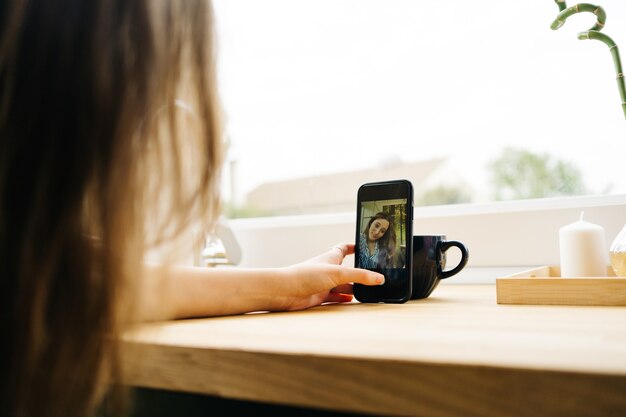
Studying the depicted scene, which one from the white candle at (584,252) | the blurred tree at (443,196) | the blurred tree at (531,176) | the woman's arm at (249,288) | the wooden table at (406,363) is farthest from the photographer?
the blurred tree at (443,196)

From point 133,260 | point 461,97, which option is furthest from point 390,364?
point 461,97

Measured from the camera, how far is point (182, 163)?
1.41 ft

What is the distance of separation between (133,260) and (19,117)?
5.0 inches

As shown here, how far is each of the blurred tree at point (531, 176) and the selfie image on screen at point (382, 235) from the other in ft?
2.01

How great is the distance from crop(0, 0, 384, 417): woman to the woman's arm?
216 millimetres

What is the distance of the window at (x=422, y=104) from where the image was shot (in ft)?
4.32

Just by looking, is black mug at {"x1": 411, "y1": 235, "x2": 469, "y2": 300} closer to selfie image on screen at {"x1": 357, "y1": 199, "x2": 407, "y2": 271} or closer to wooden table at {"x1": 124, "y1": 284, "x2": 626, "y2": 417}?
selfie image on screen at {"x1": 357, "y1": 199, "x2": 407, "y2": 271}

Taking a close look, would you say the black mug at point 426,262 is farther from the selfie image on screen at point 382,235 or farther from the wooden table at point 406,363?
the wooden table at point 406,363

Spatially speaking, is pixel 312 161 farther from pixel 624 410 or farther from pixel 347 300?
pixel 624 410

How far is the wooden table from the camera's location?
0.31m

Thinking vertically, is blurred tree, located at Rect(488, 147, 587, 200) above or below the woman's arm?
above

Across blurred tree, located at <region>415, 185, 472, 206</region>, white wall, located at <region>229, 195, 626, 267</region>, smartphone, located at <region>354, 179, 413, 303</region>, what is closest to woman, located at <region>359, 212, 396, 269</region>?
smartphone, located at <region>354, 179, 413, 303</region>

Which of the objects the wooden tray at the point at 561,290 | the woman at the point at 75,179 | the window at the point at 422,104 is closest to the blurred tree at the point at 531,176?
the window at the point at 422,104

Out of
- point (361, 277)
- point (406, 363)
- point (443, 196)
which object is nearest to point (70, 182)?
point (406, 363)
